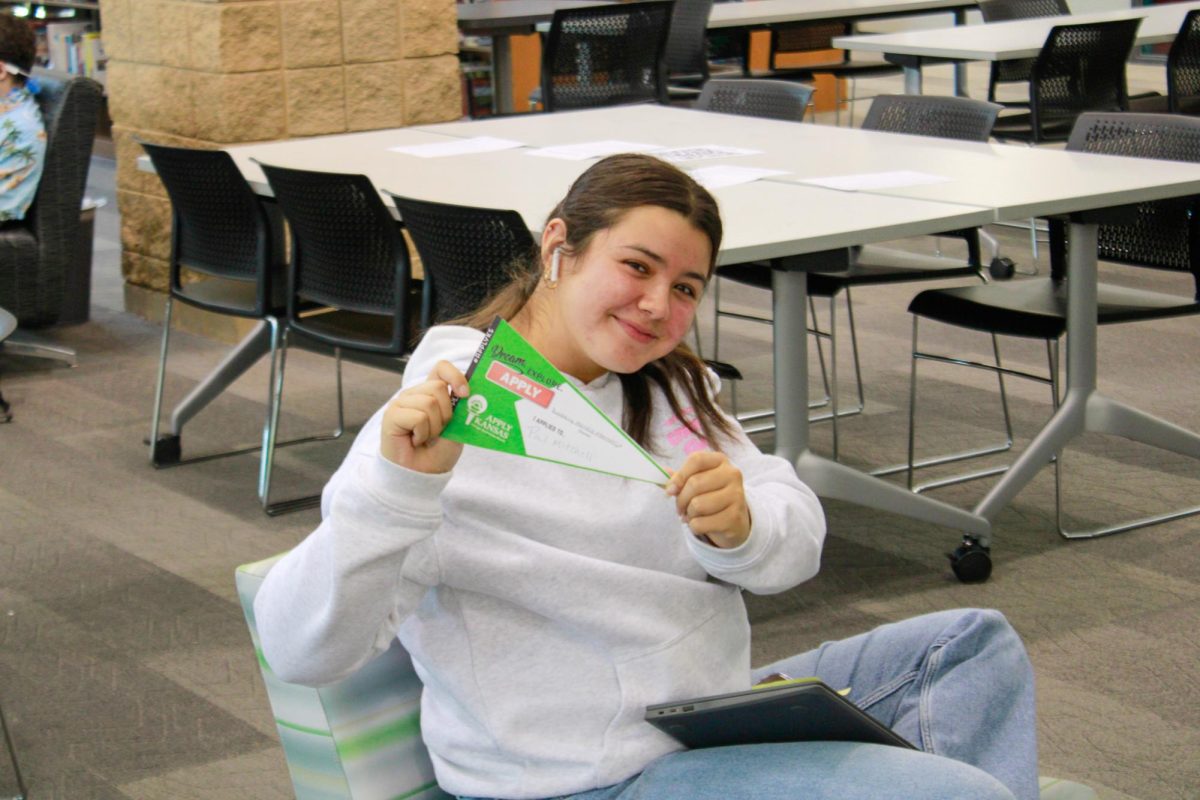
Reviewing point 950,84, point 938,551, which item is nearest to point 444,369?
point 938,551

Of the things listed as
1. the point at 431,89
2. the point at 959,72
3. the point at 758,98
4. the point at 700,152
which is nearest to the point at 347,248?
the point at 700,152

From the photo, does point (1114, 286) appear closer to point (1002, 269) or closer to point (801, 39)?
point (1002, 269)

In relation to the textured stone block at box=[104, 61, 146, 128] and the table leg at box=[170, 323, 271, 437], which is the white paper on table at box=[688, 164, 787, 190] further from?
the textured stone block at box=[104, 61, 146, 128]

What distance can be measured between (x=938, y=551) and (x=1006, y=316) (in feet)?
1.82

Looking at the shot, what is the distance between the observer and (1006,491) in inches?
138

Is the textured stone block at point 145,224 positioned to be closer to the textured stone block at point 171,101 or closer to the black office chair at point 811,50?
the textured stone block at point 171,101

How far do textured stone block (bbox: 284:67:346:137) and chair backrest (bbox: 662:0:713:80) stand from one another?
2336mm

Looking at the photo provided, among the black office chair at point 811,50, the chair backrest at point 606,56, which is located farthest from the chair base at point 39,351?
the black office chair at point 811,50

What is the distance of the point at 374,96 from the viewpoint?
5.62 m

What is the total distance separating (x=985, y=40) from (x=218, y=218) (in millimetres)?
3434

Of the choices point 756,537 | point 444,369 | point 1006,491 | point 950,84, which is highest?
point 950,84

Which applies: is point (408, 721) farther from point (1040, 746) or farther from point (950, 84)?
point (950, 84)

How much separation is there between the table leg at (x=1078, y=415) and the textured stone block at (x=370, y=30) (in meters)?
2.96

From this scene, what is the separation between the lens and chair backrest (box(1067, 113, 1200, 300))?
12.0 ft
